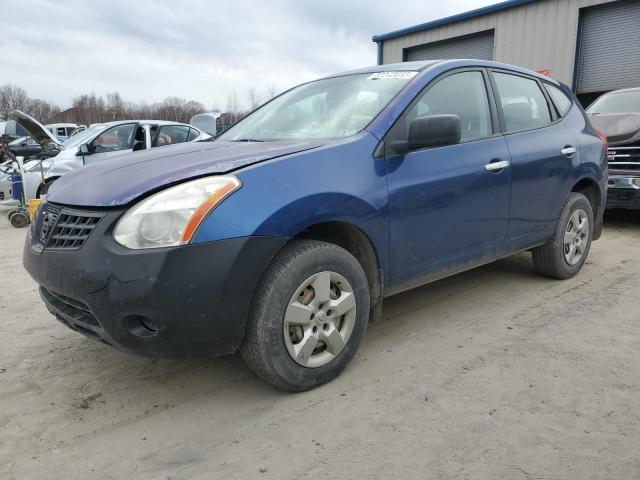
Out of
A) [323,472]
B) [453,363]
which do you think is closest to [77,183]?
[323,472]

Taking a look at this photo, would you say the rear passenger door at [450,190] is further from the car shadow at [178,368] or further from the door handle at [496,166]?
the car shadow at [178,368]

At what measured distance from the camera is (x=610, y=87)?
44.3 ft

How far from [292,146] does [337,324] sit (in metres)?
0.94

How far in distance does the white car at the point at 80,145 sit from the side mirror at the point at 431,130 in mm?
6432

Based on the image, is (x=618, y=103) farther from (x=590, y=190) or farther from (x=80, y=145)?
(x=80, y=145)

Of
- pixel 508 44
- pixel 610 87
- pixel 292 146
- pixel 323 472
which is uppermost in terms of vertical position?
pixel 508 44

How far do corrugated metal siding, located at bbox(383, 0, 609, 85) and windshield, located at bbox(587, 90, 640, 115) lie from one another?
678 centimetres

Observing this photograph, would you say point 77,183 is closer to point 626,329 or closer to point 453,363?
point 453,363

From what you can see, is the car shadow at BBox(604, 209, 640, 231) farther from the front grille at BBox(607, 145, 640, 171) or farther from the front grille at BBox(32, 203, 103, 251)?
the front grille at BBox(32, 203, 103, 251)

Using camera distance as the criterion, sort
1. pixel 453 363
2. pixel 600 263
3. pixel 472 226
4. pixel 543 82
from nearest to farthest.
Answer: pixel 453 363 → pixel 472 226 → pixel 543 82 → pixel 600 263

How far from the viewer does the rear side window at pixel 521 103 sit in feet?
11.7

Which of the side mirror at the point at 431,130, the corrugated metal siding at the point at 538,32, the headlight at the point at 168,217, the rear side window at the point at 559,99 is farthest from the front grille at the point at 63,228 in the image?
the corrugated metal siding at the point at 538,32

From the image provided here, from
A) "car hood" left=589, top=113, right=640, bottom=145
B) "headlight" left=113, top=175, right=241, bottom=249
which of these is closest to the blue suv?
"headlight" left=113, top=175, right=241, bottom=249

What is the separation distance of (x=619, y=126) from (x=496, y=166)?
4592mm
